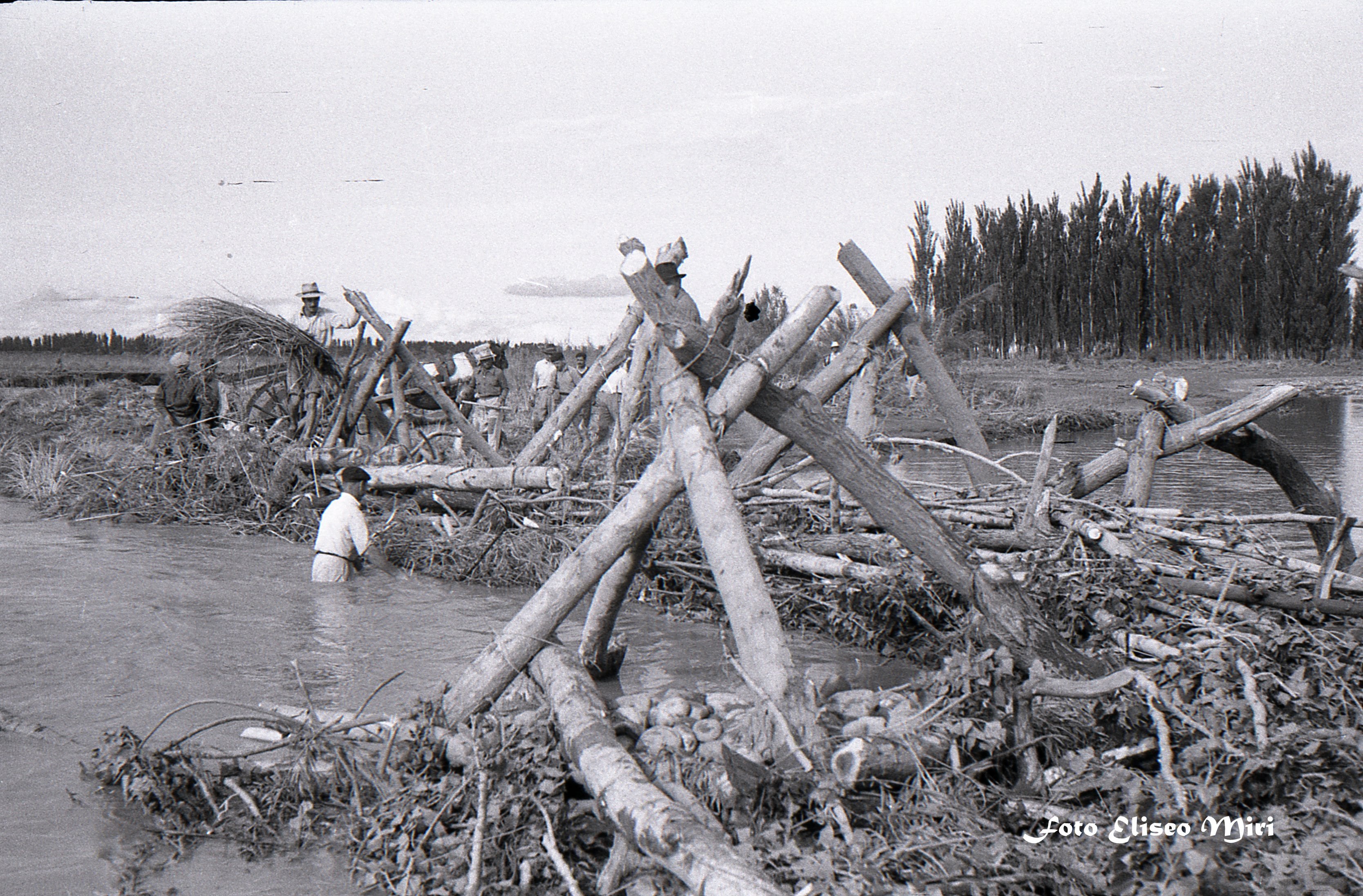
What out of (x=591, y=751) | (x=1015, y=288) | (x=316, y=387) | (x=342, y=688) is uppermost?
(x=1015, y=288)

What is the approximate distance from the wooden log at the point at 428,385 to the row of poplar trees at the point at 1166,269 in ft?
83.9

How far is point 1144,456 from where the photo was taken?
19.8 ft

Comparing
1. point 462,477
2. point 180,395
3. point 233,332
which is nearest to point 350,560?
point 462,477

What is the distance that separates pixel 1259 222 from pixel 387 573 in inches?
1435

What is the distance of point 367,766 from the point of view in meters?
3.71

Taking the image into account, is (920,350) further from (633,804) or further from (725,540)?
(633,804)

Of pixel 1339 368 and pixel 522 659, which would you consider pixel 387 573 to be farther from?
pixel 1339 368

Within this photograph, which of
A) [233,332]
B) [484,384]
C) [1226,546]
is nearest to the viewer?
[1226,546]

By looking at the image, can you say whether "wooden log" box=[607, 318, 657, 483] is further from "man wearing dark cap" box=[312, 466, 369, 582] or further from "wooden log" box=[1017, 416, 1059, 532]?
"wooden log" box=[1017, 416, 1059, 532]

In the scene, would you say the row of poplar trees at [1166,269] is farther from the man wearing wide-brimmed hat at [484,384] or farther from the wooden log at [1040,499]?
the wooden log at [1040,499]

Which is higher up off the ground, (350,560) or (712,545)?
(712,545)

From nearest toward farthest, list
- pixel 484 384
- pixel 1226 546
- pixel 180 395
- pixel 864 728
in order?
pixel 864 728 → pixel 1226 546 → pixel 180 395 → pixel 484 384

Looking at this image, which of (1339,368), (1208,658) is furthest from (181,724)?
(1339,368)

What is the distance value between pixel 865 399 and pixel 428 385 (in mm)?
5310
